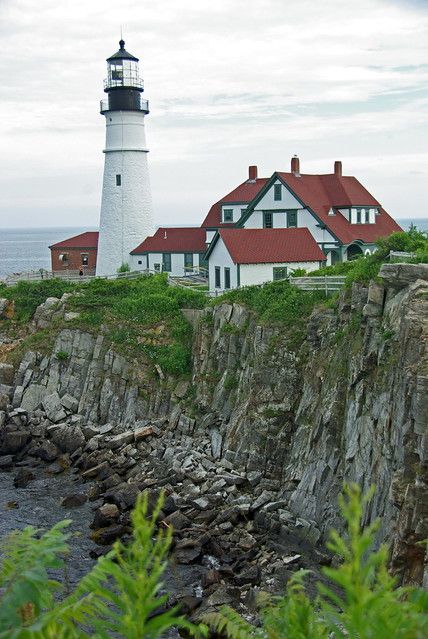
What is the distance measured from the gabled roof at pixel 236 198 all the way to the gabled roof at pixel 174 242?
102 centimetres

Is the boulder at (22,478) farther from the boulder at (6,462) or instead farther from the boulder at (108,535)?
the boulder at (108,535)

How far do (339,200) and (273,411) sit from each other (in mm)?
21984

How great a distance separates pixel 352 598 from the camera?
16.6 feet

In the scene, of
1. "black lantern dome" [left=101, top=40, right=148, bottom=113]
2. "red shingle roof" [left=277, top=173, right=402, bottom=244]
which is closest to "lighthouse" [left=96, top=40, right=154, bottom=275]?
"black lantern dome" [left=101, top=40, right=148, bottom=113]

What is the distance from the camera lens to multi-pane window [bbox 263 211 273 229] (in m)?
48.1

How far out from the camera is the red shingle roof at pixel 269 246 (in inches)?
1633

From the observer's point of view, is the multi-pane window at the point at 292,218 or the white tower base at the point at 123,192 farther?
the white tower base at the point at 123,192

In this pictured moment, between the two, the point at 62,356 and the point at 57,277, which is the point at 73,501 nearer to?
the point at 62,356

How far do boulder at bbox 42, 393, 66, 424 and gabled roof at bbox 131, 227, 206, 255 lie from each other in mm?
15321

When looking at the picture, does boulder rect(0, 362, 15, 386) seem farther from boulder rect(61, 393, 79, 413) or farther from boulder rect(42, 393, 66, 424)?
boulder rect(61, 393, 79, 413)

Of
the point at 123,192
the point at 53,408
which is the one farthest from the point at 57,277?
the point at 53,408

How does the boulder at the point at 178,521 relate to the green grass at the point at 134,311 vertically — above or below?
below

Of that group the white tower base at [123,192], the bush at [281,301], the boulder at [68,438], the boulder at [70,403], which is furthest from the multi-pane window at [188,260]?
the boulder at [68,438]

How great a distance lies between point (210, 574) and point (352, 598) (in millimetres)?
18540
